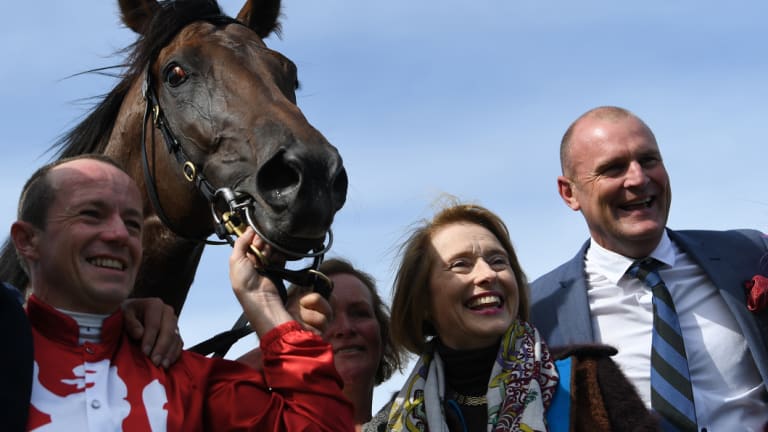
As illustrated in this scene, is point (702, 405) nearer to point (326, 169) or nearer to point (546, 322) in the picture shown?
point (546, 322)

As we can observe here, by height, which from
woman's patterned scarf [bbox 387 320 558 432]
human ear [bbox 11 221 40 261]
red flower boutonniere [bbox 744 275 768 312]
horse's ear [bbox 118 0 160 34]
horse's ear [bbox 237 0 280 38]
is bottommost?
woman's patterned scarf [bbox 387 320 558 432]

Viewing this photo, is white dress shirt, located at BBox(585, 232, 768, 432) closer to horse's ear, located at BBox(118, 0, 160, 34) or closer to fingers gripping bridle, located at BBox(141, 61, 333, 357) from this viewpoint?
fingers gripping bridle, located at BBox(141, 61, 333, 357)

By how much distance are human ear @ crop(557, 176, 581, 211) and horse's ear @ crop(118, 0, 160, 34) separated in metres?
2.35

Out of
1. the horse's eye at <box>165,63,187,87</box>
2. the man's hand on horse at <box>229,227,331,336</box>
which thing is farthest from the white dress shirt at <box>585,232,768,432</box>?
the horse's eye at <box>165,63,187,87</box>

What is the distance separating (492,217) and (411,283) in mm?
490

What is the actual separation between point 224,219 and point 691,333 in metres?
2.33

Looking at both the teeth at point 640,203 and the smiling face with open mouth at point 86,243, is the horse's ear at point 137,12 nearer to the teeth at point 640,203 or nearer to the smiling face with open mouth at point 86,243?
the smiling face with open mouth at point 86,243

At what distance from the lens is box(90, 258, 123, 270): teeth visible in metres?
3.00

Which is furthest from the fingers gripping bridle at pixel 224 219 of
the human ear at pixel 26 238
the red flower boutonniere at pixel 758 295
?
the red flower boutonniere at pixel 758 295

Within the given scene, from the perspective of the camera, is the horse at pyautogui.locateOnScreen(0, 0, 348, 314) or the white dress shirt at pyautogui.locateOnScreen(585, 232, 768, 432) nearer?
the horse at pyautogui.locateOnScreen(0, 0, 348, 314)

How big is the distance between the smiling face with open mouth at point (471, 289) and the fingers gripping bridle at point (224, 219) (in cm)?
63

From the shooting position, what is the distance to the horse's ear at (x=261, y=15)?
5.27 meters

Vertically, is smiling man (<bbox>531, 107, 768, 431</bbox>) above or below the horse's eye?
below

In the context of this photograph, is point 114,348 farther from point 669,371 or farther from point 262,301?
point 669,371
